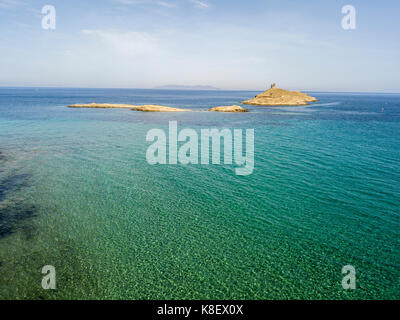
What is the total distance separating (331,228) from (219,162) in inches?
621

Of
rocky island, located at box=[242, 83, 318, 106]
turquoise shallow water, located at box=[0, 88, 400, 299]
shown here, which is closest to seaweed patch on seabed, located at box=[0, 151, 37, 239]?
turquoise shallow water, located at box=[0, 88, 400, 299]

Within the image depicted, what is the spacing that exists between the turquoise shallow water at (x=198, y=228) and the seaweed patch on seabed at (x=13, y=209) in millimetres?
83

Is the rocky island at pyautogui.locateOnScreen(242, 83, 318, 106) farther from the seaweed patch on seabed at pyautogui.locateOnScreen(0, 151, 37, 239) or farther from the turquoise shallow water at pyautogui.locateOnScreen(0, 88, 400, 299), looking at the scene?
the seaweed patch on seabed at pyautogui.locateOnScreen(0, 151, 37, 239)

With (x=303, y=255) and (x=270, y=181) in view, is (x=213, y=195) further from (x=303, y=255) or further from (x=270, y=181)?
(x=303, y=255)

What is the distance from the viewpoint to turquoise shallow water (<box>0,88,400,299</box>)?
443 inches

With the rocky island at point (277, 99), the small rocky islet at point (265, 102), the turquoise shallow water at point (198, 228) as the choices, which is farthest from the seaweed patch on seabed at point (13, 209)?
the rocky island at point (277, 99)

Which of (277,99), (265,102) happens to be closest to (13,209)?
(265,102)

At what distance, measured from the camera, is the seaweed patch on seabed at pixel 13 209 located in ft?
50.0

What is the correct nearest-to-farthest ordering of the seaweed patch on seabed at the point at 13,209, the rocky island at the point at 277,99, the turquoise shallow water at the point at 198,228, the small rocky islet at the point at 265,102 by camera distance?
the turquoise shallow water at the point at 198,228, the seaweed patch on seabed at the point at 13,209, the small rocky islet at the point at 265,102, the rocky island at the point at 277,99

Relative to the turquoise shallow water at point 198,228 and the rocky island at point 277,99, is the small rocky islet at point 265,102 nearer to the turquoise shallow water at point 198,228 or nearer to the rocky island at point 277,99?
the rocky island at point 277,99

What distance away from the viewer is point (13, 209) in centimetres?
1759

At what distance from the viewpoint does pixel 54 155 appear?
31.8 metres

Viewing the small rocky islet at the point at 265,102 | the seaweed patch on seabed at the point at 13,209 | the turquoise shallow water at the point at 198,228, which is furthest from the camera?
the small rocky islet at the point at 265,102
